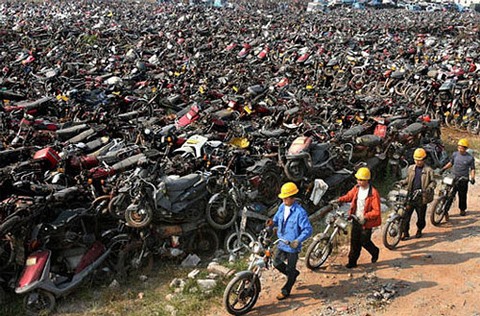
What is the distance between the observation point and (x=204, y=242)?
7.12 metres

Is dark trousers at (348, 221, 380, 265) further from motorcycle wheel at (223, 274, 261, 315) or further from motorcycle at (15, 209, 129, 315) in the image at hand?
motorcycle at (15, 209, 129, 315)

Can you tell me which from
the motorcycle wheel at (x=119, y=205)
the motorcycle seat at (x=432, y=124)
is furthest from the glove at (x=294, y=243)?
the motorcycle seat at (x=432, y=124)

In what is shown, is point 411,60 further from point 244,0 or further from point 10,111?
point 244,0

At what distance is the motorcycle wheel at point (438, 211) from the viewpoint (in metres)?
7.89

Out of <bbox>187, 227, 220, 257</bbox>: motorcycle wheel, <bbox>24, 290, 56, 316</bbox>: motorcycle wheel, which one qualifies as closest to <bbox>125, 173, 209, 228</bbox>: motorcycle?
<bbox>187, 227, 220, 257</bbox>: motorcycle wheel

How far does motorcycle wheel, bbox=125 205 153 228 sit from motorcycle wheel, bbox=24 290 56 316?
135 cm

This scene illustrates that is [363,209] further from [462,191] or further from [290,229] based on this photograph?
[462,191]

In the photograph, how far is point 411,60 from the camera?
1922 centimetres

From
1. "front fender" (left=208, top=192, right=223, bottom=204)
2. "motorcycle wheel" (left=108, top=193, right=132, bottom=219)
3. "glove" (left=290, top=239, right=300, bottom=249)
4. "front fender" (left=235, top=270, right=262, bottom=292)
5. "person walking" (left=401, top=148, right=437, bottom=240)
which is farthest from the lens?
"person walking" (left=401, top=148, right=437, bottom=240)

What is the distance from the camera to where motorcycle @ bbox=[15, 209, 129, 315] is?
5512 millimetres

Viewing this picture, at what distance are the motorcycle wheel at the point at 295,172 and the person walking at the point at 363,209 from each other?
1.77m

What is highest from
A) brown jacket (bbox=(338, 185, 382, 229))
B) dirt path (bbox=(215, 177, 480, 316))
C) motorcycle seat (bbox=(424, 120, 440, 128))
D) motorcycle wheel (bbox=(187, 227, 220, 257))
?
motorcycle seat (bbox=(424, 120, 440, 128))

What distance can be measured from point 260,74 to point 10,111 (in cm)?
859

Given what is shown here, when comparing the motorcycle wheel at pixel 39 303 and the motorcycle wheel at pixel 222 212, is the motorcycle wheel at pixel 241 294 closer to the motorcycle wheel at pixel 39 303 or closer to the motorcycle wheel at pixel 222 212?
the motorcycle wheel at pixel 222 212
